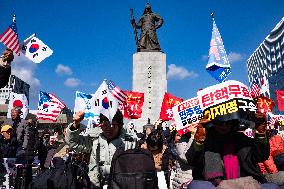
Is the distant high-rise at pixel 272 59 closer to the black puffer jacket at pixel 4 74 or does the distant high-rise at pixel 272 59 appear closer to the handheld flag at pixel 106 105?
the handheld flag at pixel 106 105

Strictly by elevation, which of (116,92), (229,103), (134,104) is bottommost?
(229,103)

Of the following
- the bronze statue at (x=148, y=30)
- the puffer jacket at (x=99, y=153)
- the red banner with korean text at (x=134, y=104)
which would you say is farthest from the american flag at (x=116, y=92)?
the bronze statue at (x=148, y=30)

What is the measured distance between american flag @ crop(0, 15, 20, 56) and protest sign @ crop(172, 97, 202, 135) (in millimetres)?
3993

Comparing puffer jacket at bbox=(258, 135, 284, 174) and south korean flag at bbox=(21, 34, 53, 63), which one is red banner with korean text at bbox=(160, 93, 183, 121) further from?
puffer jacket at bbox=(258, 135, 284, 174)

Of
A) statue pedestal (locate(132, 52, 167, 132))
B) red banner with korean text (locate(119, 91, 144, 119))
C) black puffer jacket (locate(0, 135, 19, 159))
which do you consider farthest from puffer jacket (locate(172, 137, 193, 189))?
statue pedestal (locate(132, 52, 167, 132))

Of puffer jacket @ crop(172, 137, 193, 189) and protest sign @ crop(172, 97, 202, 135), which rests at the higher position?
protest sign @ crop(172, 97, 202, 135)

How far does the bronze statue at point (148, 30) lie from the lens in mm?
24128

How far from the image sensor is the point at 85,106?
37.0 feet

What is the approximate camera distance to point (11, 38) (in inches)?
275

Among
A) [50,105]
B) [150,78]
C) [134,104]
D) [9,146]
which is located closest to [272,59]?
[150,78]

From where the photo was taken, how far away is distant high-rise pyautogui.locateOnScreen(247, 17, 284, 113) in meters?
88.9

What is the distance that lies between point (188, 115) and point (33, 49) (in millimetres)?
4871

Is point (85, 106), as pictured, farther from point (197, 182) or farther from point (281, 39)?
point (281, 39)

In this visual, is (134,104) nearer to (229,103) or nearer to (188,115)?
(188,115)
